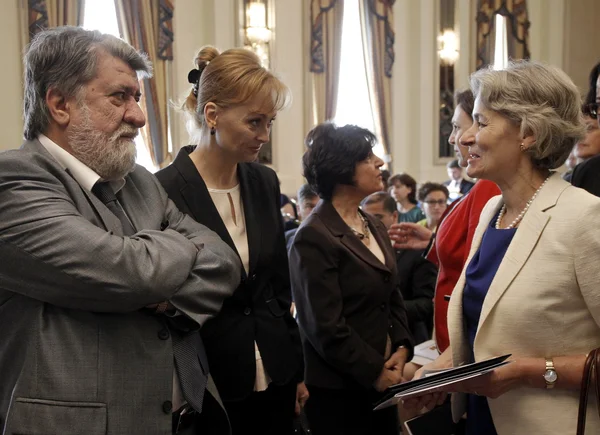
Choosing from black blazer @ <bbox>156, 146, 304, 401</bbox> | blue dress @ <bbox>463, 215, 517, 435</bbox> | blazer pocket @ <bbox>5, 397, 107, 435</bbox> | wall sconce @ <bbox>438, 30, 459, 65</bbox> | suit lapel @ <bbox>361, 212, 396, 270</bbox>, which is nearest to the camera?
blazer pocket @ <bbox>5, 397, 107, 435</bbox>

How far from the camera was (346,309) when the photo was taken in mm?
2660

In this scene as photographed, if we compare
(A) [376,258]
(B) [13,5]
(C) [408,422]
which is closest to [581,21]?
(B) [13,5]

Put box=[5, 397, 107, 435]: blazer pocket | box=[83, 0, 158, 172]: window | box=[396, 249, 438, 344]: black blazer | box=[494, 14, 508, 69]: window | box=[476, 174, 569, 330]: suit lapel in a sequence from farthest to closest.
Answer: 1. box=[494, 14, 508, 69]: window
2. box=[83, 0, 158, 172]: window
3. box=[396, 249, 438, 344]: black blazer
4. box=[476, 174, 569, 330]: suit lapel
5. box=[5, 397, 107, 435]: blazer pocket

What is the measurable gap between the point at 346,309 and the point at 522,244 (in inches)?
40.7

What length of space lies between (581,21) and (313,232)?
12.1 metres

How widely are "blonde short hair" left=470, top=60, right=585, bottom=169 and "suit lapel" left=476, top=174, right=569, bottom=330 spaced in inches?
4.3

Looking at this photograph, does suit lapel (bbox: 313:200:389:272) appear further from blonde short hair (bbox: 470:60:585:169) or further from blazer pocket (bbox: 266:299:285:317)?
blonde short hair (bbox: 470:60:585:169)

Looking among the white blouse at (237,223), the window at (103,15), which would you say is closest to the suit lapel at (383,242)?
the white blouse at (237,223)

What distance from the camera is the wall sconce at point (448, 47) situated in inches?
458

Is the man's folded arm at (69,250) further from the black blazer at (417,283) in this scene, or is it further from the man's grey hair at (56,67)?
the black blazer at (417,283)

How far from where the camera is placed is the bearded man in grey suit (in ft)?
4.77

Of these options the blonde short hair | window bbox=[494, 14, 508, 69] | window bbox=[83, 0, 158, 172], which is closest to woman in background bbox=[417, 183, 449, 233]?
the blonde short hair

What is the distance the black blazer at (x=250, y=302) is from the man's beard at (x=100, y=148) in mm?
388

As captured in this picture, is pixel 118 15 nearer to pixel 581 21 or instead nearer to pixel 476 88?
pixel 476 88
